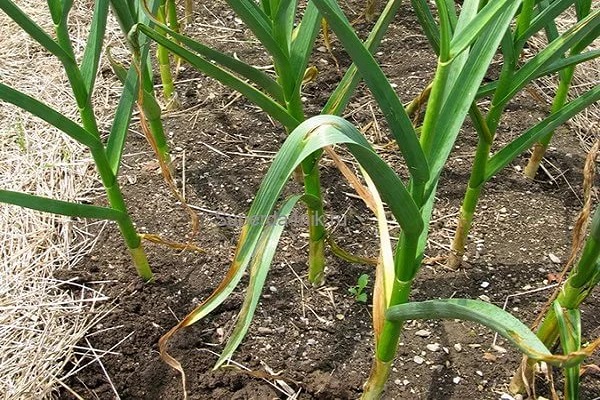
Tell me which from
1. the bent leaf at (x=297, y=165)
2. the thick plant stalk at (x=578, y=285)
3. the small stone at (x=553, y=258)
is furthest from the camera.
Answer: the small stone at (x=553, y=258)

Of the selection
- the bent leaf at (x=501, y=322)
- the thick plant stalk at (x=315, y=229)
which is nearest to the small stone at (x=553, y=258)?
the thick plant stalk at (x=315, y=229)

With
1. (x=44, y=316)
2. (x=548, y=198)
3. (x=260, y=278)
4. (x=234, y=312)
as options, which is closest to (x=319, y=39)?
(x=548, y=198)

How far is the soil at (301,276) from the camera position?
112cm

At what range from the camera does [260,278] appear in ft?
2.34

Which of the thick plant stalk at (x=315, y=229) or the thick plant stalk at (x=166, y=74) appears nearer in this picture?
the thick plant stalk at (x=315, y=229)

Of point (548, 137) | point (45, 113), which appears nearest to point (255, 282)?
point (45, 113)

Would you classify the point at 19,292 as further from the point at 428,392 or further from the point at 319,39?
the point at 319,39

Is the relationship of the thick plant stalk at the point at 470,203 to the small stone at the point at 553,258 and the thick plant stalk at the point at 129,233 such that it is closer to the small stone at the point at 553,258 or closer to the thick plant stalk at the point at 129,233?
the small stone at the point at 553,258

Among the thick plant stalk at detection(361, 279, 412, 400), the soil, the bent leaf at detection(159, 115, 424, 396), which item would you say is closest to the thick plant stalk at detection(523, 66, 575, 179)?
the soil

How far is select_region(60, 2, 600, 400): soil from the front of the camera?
3.67 ft

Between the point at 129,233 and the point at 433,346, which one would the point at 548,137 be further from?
the point at 129,233

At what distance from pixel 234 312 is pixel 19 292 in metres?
0.39

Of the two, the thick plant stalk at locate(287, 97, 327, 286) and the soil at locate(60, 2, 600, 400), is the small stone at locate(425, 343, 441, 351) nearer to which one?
the soil at locate(60, 2, 600, 400)

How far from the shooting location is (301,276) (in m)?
1.27
